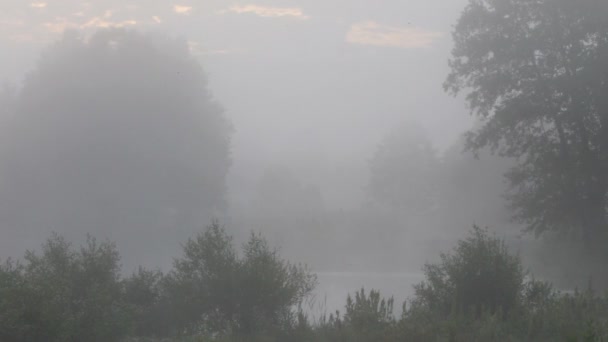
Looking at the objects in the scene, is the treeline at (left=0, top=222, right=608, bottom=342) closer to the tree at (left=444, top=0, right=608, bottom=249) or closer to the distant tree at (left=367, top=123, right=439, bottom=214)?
the tree at (left=444, top=0, right=608, bottom=249)

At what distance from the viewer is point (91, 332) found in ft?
54.9

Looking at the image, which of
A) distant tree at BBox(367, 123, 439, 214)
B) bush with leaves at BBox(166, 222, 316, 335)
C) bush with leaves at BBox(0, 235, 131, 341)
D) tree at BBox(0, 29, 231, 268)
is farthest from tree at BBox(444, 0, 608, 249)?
distant tree at BBox(367, 123, 439, 214)

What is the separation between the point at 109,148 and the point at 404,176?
2795 centimetres

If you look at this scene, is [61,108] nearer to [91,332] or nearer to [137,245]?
[137,245]

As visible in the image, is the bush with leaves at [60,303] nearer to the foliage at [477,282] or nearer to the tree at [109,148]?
the foliage at [477,282]

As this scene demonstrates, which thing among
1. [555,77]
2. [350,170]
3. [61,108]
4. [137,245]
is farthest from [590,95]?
[350,170]

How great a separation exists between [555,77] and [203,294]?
19.5 metres

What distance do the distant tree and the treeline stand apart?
193 ft

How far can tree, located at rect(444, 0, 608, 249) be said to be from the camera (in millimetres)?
33781

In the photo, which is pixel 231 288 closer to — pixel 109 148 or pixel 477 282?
pixel 477 282

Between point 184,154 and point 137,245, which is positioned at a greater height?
point 184,154

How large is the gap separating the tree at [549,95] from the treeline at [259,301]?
13913 mm

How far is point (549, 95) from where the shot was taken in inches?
1358

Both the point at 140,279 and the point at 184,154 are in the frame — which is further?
the point at 184,154
